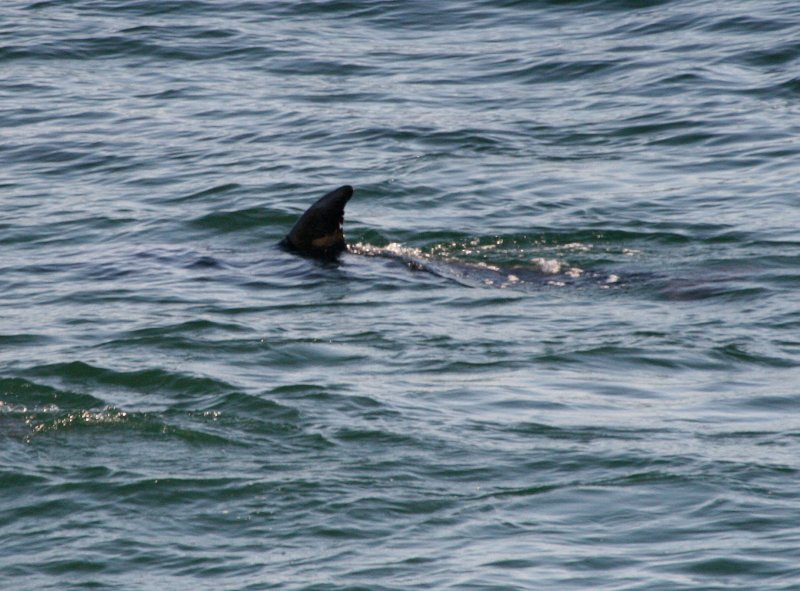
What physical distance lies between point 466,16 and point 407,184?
7650 millimetres

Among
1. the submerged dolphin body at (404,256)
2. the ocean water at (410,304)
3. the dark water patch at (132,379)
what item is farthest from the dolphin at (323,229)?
the dark water patch at (132,379)

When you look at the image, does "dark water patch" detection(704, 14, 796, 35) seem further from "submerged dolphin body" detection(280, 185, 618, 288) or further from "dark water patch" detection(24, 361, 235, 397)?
"dark water patch" detection(24, 361, 235, 397)

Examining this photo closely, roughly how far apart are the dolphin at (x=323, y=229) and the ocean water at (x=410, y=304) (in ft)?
0.73

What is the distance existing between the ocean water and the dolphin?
0.73 feet

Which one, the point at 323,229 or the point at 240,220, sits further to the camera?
the point at 240,220

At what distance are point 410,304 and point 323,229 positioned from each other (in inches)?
56.1

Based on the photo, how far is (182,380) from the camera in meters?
9.29

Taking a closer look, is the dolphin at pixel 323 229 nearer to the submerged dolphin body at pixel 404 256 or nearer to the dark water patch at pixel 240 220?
the submerged dolphin body at pixel 404 256

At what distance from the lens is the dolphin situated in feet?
39.3

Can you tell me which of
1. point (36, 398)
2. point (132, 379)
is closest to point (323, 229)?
point (132, 379)

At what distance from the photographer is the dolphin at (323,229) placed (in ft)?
39.3

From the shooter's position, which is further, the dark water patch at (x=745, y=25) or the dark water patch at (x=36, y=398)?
the dark water patch at (x=745, y=25)

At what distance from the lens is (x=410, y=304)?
36.5 feet

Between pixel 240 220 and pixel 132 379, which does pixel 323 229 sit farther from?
pixel 132 379
